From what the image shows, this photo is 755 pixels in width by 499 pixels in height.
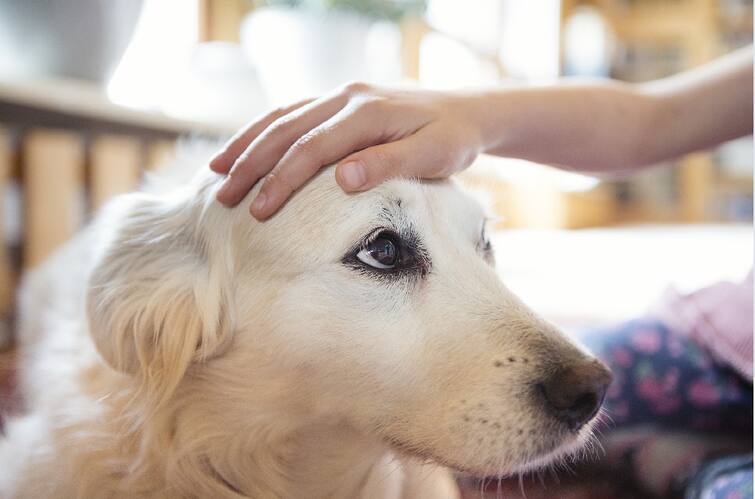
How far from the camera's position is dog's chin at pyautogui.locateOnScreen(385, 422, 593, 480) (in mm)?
862

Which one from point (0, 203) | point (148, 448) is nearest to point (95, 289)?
point (148, 448)

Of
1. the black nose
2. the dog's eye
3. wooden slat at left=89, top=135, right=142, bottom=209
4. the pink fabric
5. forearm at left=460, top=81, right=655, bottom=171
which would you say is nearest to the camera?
the black nose

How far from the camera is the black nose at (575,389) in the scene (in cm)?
83

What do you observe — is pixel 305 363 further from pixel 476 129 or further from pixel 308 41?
pixel 308 41

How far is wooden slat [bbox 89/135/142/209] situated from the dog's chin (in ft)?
4.34

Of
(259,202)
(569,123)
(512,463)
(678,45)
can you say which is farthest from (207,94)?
(678,45)

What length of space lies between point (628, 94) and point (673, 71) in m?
7.55

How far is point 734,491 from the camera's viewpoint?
3.61 feet

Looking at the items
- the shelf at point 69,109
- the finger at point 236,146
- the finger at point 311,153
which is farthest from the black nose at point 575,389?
the shelf at point 69,109

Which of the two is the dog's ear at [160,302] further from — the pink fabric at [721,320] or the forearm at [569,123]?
the pink fabric at [721,320]

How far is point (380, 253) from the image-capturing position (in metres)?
0.95

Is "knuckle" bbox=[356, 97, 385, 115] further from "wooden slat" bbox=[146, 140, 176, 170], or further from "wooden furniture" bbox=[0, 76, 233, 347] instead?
"wooden slat" bbox=[146, 140, 176, 170]

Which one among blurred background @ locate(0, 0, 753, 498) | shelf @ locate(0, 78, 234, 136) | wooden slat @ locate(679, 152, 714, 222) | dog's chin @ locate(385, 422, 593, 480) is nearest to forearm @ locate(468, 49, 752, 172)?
blurred background @ locate(0, 0, 753, 498)

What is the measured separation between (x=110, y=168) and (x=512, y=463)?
1463 mm
